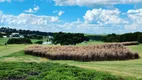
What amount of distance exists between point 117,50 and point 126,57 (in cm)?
99

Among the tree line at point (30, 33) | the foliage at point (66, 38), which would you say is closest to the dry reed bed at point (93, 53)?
the foliage at point (66, 38)

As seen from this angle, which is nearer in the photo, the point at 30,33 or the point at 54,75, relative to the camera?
the point at 54,75

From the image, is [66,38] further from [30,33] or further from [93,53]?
[30,33]

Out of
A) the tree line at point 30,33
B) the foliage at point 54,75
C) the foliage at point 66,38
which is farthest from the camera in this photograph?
the tree line at point 30,33

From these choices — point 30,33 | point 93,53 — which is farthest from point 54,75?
point 30,33

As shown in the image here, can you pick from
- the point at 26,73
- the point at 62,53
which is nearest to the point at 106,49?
the point at 62,53

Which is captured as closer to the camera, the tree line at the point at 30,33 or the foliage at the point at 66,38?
the foliage at the point at 66,38

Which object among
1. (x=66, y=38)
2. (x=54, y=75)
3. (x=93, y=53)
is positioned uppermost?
(x=66, y=38)

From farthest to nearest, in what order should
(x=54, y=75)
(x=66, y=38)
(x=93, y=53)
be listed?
(x=66, y=38)
(x=93, y=53)
(x=54, y=75)

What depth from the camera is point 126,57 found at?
28.1 metres

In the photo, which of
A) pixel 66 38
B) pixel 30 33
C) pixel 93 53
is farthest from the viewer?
pixel 30 33

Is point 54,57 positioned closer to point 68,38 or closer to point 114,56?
point 114,56

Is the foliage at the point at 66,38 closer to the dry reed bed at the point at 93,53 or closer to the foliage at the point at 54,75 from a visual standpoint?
the dry reed bed at the point at 93,53

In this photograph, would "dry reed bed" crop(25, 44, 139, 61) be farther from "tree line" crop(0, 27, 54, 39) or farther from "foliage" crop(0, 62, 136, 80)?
"tree line" crop(0, 27, 54, 39)
